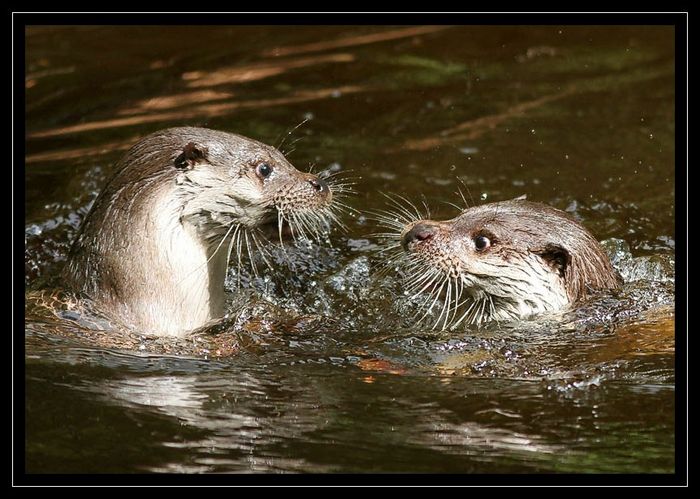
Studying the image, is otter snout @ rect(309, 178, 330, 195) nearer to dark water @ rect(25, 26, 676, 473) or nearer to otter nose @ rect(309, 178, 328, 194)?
otter nose @ rect(309, 178, 328, 194)

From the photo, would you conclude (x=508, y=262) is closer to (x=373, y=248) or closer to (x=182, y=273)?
(x=182, y=273)

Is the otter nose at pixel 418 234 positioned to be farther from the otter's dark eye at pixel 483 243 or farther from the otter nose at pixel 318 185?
the otter nose at pixel 318 185

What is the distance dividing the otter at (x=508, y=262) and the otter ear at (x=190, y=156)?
0.89 meters

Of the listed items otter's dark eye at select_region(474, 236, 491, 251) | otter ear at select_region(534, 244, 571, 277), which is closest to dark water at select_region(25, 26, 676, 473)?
otter ear at select_region(534, 244, 571, 277)

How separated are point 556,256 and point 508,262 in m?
0.19

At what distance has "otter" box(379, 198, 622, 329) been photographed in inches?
178

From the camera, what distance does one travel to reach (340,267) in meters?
5.70

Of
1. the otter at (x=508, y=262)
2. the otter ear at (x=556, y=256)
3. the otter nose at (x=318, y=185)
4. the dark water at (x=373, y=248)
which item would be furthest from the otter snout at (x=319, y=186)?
the otter ear at (x=556, y=256)

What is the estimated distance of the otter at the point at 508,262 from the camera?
178 inches

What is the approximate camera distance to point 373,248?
5.85 m

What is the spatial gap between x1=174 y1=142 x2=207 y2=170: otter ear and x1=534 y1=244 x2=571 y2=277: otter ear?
4.49ft

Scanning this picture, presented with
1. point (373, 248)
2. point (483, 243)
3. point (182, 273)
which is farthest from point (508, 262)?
point (373, 248)
